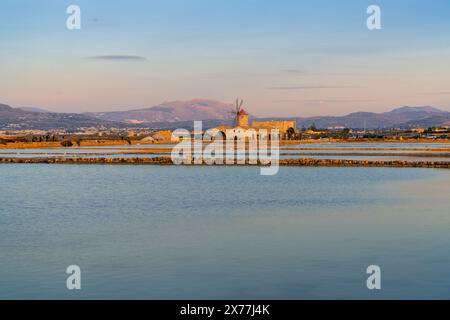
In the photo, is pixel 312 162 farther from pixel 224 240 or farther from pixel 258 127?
pixel 258 127

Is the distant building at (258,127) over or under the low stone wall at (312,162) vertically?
over

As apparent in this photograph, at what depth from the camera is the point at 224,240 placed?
11.9 metres

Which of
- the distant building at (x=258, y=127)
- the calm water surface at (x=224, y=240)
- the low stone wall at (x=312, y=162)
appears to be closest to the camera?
the calm water surface at (x=224, y=240)

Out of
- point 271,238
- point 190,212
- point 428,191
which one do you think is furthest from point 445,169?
point 271,238

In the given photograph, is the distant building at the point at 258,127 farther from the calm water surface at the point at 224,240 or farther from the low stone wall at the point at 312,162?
the calm water surface at the point at 224,240

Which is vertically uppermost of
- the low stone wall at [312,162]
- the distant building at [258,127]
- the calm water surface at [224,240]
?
the distant building at [258,127]

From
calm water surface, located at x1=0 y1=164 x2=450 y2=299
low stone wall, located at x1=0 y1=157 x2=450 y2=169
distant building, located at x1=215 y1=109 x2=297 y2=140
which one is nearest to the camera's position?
calm water surface, located at x1=0 y1=164 x2=450 y2=299

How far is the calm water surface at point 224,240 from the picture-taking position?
340 inches

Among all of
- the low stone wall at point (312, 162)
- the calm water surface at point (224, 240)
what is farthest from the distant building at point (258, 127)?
the calm water surface at point (224, 240)

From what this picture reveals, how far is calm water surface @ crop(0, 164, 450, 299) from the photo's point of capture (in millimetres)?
8625

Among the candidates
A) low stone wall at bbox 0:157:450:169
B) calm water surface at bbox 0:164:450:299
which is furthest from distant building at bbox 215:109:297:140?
calm water surface at bbox 0:164:450:299

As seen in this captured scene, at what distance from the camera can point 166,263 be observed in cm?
993

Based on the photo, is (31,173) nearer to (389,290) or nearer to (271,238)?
→ (271,238)

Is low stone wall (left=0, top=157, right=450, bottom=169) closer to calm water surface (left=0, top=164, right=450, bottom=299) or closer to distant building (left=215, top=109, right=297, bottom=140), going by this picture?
calm water surface (left=0, top=164, right=450, bottom=299)
